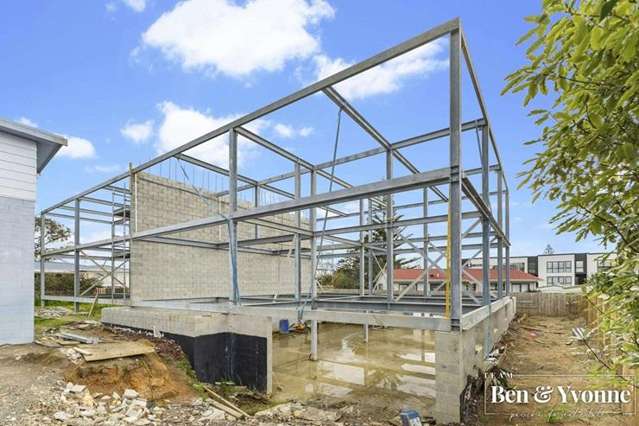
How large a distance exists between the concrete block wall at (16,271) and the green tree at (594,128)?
32.4 feet

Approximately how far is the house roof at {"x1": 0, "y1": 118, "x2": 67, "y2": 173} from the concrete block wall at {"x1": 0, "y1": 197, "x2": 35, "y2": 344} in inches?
56.0

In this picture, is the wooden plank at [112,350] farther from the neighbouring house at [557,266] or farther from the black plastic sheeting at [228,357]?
the neighbouring house at [557,266]

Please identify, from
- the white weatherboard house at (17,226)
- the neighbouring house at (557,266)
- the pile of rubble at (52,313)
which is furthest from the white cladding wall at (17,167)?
the neighbouring house at (557,266)

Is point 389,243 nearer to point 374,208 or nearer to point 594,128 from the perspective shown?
point 374,208

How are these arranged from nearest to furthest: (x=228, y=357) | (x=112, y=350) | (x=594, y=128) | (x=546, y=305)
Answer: (x=594, y=128) → (x=112, y=350) → (x=228, y=357) → (x=546, y=305)

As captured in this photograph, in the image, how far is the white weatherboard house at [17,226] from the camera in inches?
311

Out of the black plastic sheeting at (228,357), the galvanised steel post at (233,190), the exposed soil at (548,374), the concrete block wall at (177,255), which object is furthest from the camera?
the concrete block wall at (177,255)

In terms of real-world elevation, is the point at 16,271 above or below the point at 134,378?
above

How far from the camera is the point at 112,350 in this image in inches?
281

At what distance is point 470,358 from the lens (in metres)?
5.81

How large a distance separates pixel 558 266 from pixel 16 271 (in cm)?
4898

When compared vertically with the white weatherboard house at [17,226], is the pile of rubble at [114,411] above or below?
below

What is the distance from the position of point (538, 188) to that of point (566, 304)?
20245mm

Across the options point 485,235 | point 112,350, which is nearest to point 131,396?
point 112,350
